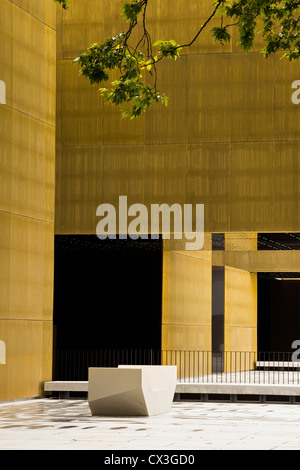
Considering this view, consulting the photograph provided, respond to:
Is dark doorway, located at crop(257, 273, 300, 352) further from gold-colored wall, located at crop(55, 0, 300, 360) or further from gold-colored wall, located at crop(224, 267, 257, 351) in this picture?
gold-colored wall, located at crop(55, 0, 300, 360)

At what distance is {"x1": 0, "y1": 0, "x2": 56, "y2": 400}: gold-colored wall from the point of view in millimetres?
19984

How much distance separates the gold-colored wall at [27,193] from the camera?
1998cm

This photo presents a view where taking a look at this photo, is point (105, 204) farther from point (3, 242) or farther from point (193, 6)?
point (193, 6)

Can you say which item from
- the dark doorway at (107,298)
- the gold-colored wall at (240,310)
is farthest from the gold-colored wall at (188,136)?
the gold-colored wall at (240,310)

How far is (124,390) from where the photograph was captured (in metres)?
16.3

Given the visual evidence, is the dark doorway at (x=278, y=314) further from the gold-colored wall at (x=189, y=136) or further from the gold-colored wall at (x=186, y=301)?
the gold-colored wall at (x=189, y=136)

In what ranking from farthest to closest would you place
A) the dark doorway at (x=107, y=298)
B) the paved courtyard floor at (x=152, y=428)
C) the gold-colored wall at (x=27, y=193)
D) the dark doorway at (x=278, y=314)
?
the dark doorway at (x=278, y=314), the dark doorway at (x=107, y=298), the gold-colored wall at (x=27, y=193), the paved courtyard floor at (x=152, y=428)

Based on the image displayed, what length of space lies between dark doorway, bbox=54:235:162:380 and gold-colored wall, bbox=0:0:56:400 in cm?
376

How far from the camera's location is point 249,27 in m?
9.28

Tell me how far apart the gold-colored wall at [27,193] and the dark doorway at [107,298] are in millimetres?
3764

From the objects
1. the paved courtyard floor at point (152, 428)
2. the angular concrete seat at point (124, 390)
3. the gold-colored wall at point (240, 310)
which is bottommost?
the paved courtyard floor at point (152, 428)

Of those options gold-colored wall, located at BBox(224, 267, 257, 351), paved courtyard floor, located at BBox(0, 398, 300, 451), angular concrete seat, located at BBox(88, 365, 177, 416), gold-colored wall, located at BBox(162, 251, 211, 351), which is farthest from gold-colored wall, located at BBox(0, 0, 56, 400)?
gold-colored wall, located at BBox(224, 267, 257, 351)

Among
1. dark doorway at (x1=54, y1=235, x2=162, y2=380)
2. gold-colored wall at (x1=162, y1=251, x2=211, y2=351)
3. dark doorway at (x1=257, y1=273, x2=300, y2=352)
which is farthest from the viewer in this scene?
dark doorway at (x1=257, y1=273, x2=300, y2=352)

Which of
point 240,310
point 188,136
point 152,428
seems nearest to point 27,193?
point 188,136
